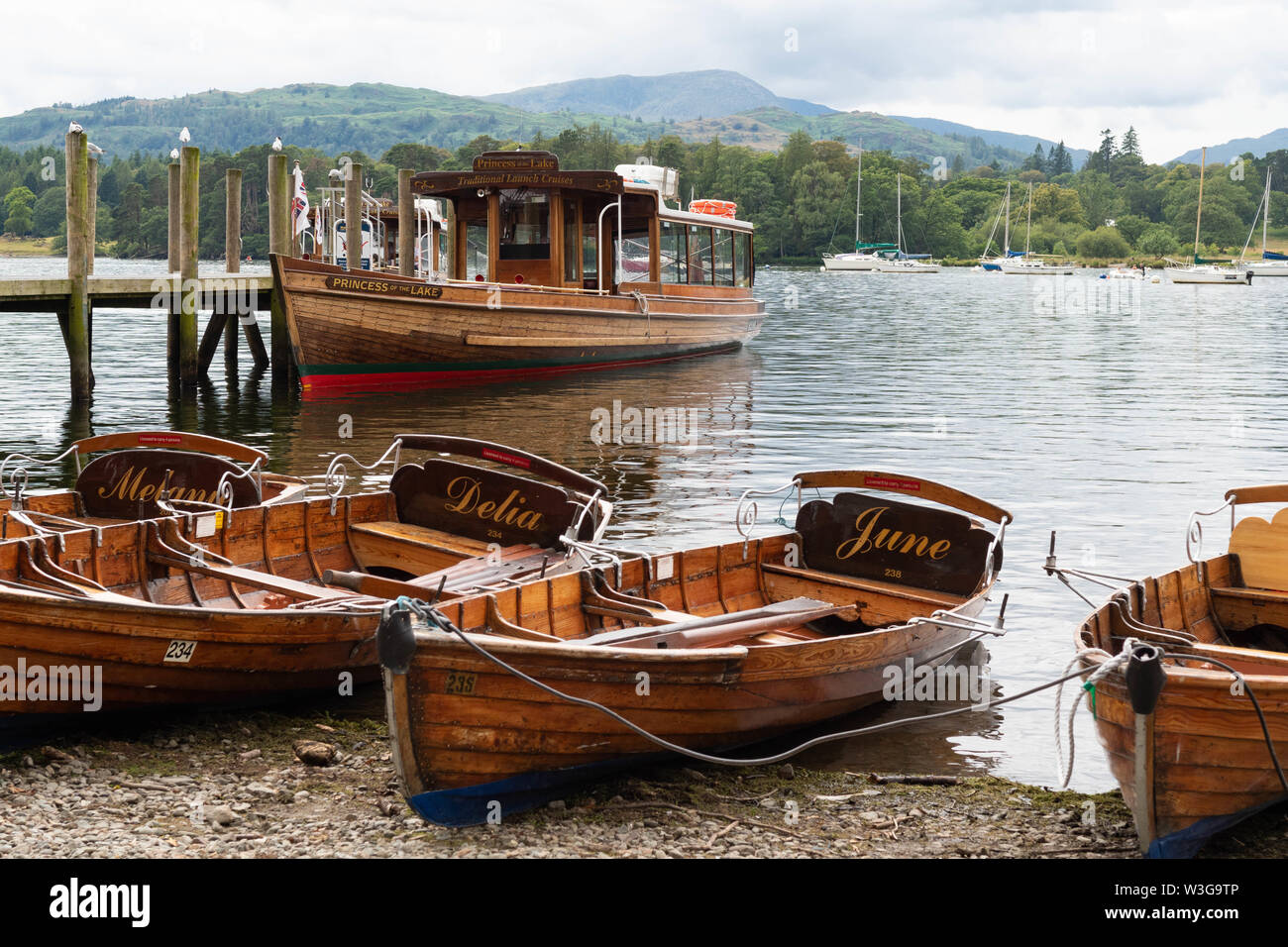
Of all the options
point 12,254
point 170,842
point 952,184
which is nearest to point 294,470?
point 170,842

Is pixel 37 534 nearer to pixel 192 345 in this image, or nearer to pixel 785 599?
pixel 785 599

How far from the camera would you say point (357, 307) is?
893 inches

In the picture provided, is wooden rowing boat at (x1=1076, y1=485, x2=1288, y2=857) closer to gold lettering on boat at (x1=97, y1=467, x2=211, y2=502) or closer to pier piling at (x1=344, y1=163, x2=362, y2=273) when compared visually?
gold lettering on boat at (x1=97, y1=467, x2=211, y2=502)

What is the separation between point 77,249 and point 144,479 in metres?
11.5

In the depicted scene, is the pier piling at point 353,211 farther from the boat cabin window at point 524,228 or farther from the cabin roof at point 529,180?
the boat cabin window at point 524,228

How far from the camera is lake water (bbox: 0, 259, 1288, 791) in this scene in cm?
1009

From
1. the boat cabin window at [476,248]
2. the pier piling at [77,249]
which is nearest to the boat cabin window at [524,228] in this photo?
the boat cabin window at [476,248]

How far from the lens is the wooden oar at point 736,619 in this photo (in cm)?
690

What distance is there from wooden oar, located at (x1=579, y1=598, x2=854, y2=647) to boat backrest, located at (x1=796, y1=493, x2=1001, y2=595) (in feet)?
1.74

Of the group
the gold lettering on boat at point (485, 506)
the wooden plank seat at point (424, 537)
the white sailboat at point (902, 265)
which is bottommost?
the wooden plank seat at point (424, 537)

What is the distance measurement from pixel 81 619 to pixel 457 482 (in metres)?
3.48

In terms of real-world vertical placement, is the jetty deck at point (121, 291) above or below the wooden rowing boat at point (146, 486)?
above

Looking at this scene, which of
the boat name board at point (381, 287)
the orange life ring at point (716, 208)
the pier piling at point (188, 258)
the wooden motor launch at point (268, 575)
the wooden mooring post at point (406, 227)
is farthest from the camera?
the orange life ring at point (716, 208)

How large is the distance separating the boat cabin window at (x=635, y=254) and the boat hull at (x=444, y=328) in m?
0.37
